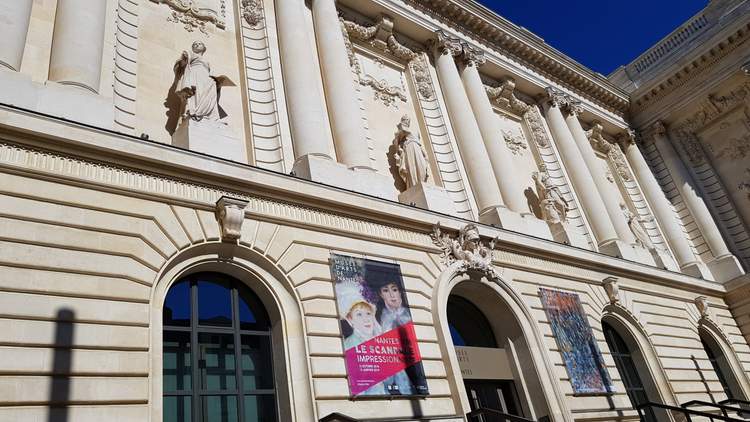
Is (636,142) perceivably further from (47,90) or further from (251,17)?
(47,90)

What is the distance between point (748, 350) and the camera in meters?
19.7

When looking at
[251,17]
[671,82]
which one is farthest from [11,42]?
[671,82]

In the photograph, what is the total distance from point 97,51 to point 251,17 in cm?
463

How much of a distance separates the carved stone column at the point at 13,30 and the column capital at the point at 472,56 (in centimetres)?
1259

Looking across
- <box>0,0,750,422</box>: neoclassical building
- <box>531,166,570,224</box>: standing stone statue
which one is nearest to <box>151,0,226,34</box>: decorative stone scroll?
<box>0,0,750,422</box>: neoclassical building

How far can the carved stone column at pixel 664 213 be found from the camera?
70.0 feet

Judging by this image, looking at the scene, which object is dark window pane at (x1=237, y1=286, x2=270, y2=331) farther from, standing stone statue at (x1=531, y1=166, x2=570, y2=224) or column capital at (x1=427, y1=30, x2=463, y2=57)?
column capital at (x1=427, y1=30, x2=463, y2=57)

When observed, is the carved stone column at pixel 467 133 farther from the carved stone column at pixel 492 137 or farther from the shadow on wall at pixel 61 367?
the shadow on wall at pixel 61 367

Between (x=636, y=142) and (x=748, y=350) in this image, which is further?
(x=636, y=142)

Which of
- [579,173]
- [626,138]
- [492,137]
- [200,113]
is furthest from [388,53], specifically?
[626,138]

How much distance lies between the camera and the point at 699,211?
2334cm

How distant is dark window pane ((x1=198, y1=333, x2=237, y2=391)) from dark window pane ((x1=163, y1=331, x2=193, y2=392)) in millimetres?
191

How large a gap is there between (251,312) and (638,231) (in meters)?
16.8

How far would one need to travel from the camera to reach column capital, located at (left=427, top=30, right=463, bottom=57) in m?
17.8
